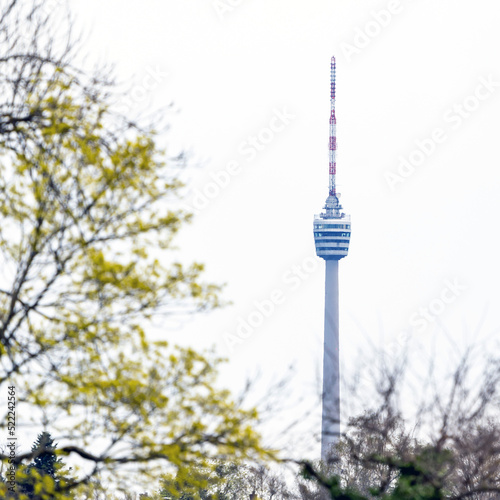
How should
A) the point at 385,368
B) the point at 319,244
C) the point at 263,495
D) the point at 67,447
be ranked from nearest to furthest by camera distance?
1. the point at 67,447
2. the point at 385,368
3. the point at 263,495
4. the point at 319,244

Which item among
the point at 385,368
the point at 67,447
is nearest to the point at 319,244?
the point at 385,368

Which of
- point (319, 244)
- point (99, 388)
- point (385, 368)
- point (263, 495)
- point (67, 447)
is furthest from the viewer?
point (319, 244)

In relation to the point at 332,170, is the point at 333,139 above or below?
below

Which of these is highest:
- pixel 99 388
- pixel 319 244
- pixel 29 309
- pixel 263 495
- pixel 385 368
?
pixel 319 244

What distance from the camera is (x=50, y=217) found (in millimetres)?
11961

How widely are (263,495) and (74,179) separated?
53.6 m

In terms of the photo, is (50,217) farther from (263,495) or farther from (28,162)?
(263,495)

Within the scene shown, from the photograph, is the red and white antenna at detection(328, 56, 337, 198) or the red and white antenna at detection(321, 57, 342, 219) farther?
the red and white antenna at detection(321, 57, 342, 219)

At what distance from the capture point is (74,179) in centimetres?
1205

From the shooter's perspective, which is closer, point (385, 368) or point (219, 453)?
point (219, 453)

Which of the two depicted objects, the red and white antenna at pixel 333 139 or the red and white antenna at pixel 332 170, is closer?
the red and white antenna at pixel 333 139

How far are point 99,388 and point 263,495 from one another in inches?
2110

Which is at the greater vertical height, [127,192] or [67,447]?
[127,192]

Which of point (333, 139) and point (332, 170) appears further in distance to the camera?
point (332, 170)
